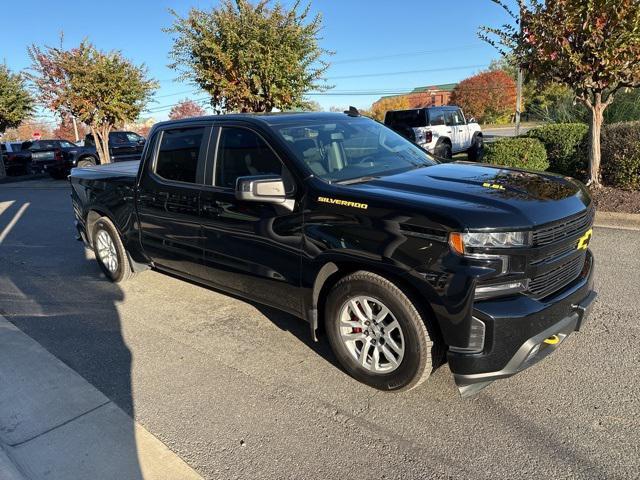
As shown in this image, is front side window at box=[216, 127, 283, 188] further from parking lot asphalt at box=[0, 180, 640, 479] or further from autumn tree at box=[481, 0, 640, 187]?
autumn tree at box=[481, 0, 640, 187]

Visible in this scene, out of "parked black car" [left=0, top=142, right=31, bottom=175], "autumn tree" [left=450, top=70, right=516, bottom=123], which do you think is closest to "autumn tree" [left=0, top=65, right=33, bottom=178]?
"parked black car" [left=0, top=142, right=31, bottom=175]

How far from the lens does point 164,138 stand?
4.80 m

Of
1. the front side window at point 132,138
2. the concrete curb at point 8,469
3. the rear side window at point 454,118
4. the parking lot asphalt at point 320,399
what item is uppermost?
the front side window at point 132,138

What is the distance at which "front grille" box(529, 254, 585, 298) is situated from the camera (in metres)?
2.88

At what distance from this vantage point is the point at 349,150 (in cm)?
394

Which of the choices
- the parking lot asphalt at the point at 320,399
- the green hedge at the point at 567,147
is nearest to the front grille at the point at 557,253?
the parking lot asphalt at the point at 320,399

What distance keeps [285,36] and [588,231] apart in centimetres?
1074

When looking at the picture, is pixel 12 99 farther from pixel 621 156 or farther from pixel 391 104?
pixel 391 104

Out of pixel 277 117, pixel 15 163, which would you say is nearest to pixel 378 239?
→ pixel 277 117

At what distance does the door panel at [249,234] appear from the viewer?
11.6 feet

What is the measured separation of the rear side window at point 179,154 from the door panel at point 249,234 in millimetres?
325

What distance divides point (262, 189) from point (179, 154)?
1560 millimetres

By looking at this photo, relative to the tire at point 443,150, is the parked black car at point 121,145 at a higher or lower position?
higher

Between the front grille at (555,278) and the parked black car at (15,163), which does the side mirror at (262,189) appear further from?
the parked black car at (15,163)
